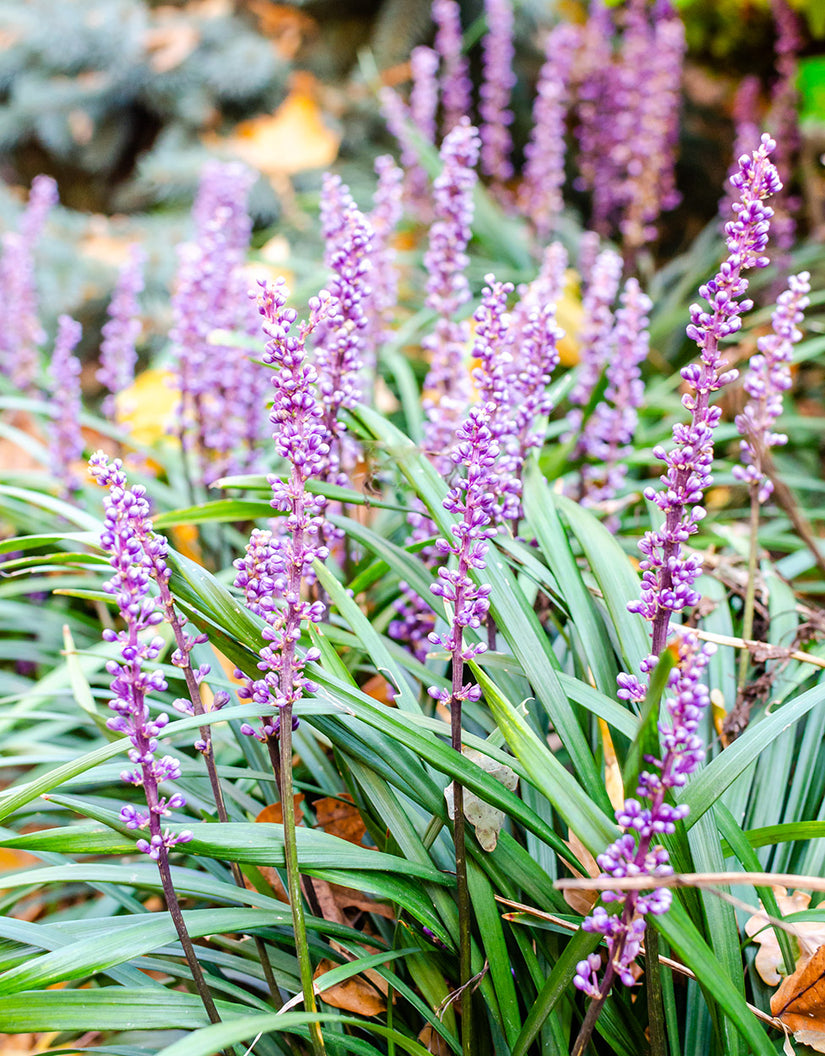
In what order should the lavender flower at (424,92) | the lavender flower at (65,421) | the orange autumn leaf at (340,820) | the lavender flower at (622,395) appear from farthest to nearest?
the lavender flower at (424,92), the lavender flower at (65,421), the lavender flower at (622,395), the orange autumn leaf at (340,820)

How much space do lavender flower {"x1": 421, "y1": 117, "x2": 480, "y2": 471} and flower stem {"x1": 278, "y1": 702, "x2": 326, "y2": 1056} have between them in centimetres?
75

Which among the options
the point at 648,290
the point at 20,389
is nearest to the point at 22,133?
the point at 20,389

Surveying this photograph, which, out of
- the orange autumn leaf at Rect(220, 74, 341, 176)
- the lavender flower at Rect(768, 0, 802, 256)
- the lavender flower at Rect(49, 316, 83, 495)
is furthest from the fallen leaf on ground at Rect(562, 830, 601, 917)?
the orange autumn leaf at Rect(220, 74, 341, 176)

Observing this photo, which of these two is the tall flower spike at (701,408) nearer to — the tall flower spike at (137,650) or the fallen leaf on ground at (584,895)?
the fallen leaf on ground at (584,895)

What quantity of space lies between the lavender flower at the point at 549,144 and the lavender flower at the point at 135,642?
295 centimetres

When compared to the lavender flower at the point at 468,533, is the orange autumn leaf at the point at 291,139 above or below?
above

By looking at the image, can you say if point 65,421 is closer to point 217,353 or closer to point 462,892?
point 217,353

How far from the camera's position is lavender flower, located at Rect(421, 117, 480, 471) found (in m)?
1.75

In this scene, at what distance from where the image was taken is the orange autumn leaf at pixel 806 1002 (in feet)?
3.93

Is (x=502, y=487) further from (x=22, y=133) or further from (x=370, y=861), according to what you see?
(x=22, y=133)

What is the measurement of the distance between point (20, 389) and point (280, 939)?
242 cm

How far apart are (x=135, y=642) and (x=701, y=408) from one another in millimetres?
796

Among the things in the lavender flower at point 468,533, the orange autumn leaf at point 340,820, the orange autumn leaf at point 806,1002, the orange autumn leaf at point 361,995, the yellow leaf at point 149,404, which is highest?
the yellow leaf at point 149,404

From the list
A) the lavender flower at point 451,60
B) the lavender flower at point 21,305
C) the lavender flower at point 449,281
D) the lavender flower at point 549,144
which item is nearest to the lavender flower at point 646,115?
the lavender flower at point 549,144
